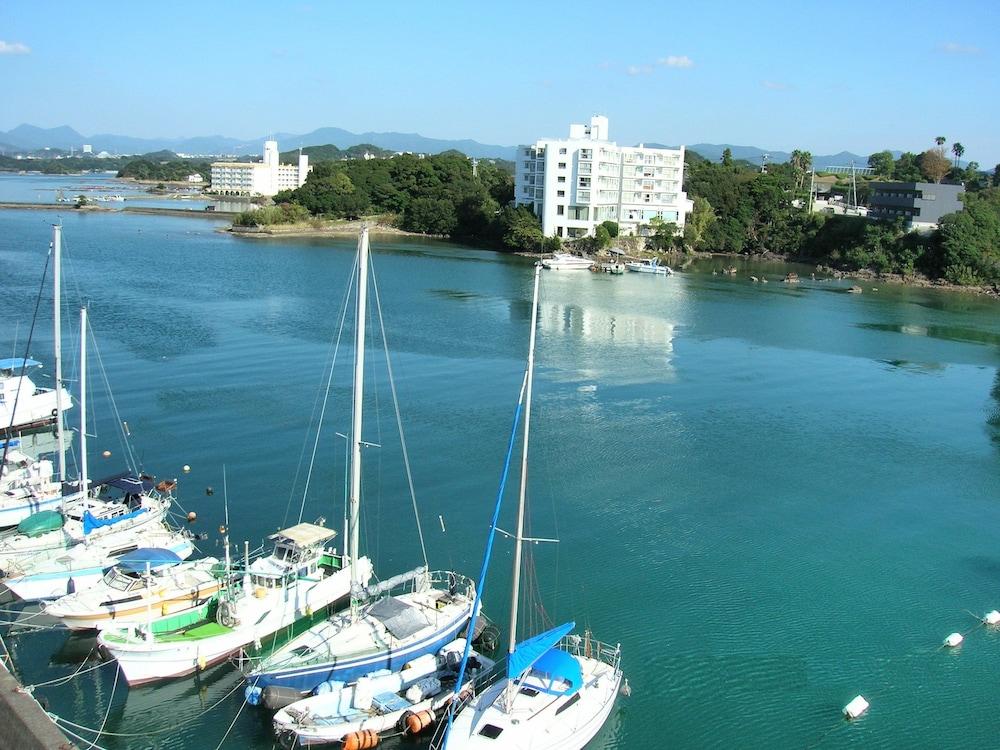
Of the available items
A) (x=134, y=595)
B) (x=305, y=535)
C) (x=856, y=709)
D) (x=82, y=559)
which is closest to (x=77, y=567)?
(x=82, y=559)

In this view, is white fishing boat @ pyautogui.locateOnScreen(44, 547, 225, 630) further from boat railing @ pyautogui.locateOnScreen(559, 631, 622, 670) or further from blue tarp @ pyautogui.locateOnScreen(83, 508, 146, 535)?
boat railing @ pyautogui.locateOnScreen(559, 631, 622, 670)

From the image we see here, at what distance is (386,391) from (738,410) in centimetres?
Result: 955

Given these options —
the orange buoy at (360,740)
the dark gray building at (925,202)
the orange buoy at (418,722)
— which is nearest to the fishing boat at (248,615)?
the orange buoy at (360,740)

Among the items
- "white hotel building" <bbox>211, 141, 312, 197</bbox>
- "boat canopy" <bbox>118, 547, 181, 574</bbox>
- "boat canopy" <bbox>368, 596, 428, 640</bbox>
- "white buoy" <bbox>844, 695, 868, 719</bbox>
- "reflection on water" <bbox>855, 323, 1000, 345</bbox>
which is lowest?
"white buoy" <bbox>844, 695, 868, 719</bbox>

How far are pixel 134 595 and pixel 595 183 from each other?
52.4 meters

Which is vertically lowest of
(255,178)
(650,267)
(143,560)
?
(143,560)

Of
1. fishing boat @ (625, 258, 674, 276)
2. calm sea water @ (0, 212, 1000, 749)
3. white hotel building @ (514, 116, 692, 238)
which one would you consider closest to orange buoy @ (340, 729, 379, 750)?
calm sea water @ (0, 212, 1000, 749)

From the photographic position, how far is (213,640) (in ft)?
37.4

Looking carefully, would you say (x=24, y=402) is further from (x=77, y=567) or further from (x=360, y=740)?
(x=360, y=740)

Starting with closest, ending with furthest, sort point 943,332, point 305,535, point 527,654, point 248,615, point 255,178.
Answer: point 527,654
point 248,615
point 305,535
point 943,332
point 255,178

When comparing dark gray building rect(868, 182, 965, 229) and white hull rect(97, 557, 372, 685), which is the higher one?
dark gray building rect(868, 182, 965, 229)

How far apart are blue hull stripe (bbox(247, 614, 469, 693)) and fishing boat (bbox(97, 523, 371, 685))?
0.97 metres

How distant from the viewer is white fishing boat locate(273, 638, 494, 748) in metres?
10.1

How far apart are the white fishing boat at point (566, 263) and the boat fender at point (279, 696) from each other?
4453cm
